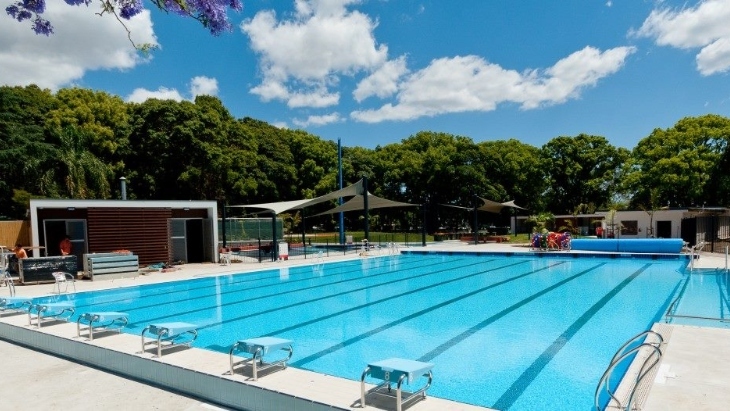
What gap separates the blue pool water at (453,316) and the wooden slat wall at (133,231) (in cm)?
384

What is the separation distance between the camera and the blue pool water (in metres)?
5.51

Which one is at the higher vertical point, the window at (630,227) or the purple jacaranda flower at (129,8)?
the purple jacaranda flower at (129,8)

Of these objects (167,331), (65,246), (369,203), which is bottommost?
(167,331)

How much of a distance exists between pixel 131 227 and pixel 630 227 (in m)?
27.1

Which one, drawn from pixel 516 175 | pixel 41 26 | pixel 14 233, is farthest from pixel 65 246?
pixel 516 175

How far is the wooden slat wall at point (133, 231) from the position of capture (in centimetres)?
1534

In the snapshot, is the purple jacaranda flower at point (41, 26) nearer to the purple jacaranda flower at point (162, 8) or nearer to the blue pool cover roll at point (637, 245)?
the purple jacaranda flower at point (162, 8)

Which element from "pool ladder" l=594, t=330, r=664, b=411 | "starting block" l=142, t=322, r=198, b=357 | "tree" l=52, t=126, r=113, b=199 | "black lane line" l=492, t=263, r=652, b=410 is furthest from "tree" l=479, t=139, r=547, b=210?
"starting block" l=142, t=322, r=198, b=357

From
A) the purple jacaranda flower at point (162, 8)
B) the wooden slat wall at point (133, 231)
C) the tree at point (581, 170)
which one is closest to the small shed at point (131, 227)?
the wooden slat wall at point (133, 231)

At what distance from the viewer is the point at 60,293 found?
11.2 metres

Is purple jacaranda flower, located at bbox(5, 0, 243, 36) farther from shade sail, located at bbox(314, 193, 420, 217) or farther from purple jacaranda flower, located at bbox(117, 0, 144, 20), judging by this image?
shade sail, located at bbox(314, 193, 420, 217)

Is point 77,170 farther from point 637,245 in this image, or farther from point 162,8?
point 637,245

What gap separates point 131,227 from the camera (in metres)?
16.2

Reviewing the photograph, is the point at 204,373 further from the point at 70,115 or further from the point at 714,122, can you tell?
the point at 714,122
